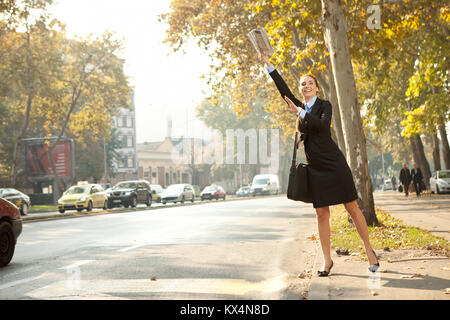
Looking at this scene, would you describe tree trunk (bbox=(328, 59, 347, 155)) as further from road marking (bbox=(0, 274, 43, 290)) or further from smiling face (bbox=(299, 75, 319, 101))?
road marking (bbox=(0, 274, 43, 290))

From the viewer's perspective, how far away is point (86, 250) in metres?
11.3

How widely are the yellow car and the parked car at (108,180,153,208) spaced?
82 centimetres

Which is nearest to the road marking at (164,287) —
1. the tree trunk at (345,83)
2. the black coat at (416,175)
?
the tree trunk at (345,83)

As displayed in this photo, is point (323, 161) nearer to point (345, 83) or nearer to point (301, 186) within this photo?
point (301, 186)

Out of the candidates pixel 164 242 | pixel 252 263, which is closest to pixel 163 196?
pixel 164 242

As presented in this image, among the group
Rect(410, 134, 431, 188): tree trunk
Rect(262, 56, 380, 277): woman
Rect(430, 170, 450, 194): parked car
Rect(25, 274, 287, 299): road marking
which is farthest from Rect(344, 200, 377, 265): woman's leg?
Rect(410, 134, 431, 188): tree trunk

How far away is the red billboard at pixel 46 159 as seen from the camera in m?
47.4

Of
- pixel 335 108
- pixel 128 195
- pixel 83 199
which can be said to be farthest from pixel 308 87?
pixel 128 195

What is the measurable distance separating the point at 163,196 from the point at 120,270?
3777 centimetres

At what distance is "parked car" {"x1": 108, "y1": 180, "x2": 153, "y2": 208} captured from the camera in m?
38.0

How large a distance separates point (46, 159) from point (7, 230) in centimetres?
4200

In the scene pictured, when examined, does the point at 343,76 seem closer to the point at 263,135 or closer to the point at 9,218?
the point at 9,218

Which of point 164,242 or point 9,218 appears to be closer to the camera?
point 9,218

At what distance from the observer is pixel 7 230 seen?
941 centimetres
